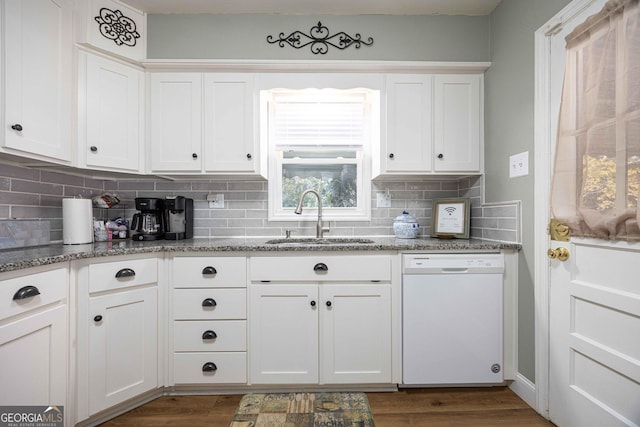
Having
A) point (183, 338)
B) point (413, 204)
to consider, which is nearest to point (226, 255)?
point (183, 338)

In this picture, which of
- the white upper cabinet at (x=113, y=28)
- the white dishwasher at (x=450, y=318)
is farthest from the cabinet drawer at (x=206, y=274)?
the white upper cabinet at (x=113, y=28)

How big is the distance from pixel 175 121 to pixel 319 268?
1420 mm

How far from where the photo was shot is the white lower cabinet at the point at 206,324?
185cm

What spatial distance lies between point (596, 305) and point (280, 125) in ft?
7.29

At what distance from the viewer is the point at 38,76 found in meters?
1.61

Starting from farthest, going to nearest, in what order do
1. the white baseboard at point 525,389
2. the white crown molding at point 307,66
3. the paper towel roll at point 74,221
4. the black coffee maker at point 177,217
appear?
the black coffee maker at point 177,217 → the white crown molding at point 307,66 → the paper towel roll at point 74,221 → the white baseboard at point 525,389

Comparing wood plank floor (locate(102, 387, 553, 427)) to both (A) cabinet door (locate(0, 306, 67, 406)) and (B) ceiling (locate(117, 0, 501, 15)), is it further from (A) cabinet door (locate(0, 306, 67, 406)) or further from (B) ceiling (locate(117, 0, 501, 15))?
(B) ceiling (locate(117, 0, 501, 15))

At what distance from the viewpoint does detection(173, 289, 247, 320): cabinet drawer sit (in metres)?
1.85

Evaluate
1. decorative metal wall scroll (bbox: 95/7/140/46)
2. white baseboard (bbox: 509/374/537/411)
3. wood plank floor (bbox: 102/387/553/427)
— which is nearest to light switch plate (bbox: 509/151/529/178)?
white baseboard (bbox: 509/374/537/411)

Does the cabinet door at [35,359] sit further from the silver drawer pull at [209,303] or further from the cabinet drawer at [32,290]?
the silver drawer pull at [209,303]

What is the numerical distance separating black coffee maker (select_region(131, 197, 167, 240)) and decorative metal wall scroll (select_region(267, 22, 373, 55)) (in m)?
1.43

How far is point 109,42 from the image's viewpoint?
1.97 meters

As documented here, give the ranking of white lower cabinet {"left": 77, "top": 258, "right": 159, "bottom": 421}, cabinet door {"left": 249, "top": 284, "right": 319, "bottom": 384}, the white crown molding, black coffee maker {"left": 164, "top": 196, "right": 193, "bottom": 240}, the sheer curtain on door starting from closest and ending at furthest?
the sheer curtain on door, white lower cabinet {"left": 77, "top": 258, "right": 159, "bottom": 421}, cabinet door {"left": 249, "top": 284, "right": 319, "bottom": 384}, the white crown molding, black coffee maker {"left": 164, "top": 196, "right": 193, "bottom": 240}

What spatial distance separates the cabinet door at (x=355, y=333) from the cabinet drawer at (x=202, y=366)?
1.65 feet
